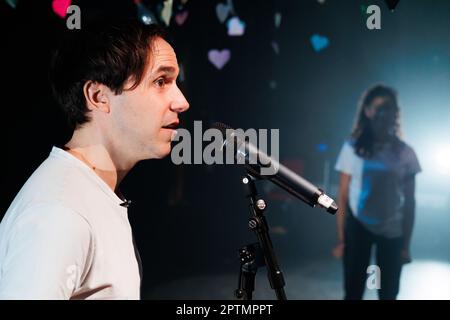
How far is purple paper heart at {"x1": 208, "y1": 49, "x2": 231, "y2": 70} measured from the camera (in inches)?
190

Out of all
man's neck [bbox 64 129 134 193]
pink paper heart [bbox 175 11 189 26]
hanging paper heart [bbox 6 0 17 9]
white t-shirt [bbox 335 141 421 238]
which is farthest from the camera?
pink paper heart [bbox 175 11 189 26]

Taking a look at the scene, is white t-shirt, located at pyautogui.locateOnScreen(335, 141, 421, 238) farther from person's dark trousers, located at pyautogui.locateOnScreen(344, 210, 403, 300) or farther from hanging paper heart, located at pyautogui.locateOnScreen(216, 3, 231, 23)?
hanging paper heart, located at pyautogui.locateOnScreen(216, 3, 231, 23)

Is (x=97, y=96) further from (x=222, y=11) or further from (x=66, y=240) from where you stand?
(x=222, y=11)

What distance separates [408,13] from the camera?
5.07 meters

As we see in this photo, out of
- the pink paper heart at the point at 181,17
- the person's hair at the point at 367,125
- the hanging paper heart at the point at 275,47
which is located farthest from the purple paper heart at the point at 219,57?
the person's hair at the point at 367,125

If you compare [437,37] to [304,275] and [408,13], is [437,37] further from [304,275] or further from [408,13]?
[304,275]

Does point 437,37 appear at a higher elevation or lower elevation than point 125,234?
higher

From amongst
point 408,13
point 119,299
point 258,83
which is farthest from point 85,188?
point 408,13

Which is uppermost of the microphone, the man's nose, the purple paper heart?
the purple paper heart

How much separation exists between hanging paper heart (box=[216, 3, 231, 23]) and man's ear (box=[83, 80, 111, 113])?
3550mm

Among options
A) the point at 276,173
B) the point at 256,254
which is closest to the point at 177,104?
the point at 276,173

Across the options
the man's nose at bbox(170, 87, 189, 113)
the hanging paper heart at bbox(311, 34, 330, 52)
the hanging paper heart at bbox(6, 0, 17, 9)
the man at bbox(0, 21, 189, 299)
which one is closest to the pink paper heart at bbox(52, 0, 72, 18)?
the hanging paper heart at bbox(6, 0, 17, 9)

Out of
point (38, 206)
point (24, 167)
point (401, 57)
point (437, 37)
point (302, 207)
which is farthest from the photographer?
point (302, 207)
